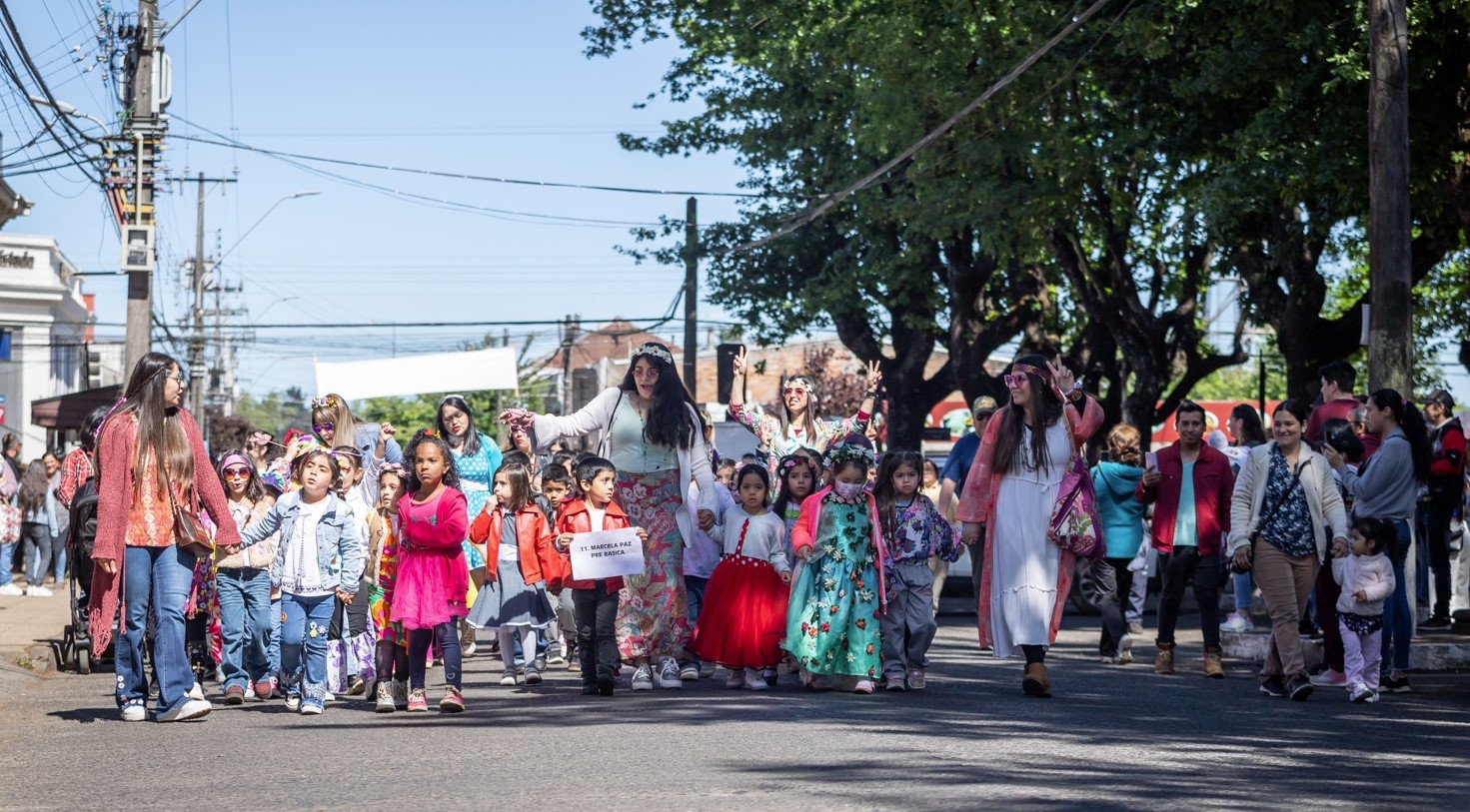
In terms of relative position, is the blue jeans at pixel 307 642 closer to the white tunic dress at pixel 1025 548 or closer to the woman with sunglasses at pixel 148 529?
the woman with sunglasses at pixel 148 529

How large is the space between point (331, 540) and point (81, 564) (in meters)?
3.16

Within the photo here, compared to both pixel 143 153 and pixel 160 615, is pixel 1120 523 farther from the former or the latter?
pixel 143 153

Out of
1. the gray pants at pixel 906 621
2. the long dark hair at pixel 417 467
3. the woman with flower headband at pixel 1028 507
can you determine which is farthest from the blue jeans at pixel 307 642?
the woman with flower headband at pixel 1028 507

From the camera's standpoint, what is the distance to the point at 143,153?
21750 millimetres

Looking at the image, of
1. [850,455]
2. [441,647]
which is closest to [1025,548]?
[850,455]

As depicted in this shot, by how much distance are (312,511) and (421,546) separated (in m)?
0.93

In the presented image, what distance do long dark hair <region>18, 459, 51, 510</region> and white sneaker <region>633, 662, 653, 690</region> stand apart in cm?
1368

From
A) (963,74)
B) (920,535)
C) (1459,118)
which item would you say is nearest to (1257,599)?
(1459,118)

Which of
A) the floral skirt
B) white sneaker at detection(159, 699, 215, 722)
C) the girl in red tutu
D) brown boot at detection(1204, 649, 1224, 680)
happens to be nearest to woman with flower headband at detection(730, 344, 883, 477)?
the girl in red tutu

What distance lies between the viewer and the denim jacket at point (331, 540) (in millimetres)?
10695

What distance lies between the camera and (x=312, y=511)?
10.8 meters

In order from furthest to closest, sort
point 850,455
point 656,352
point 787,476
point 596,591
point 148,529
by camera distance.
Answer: point 787,476, point 656,352, point 850,455, point 596,591, point 148,529

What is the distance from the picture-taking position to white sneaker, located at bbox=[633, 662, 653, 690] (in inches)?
453

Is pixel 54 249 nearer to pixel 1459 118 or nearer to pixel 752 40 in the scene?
pixel 752 40
